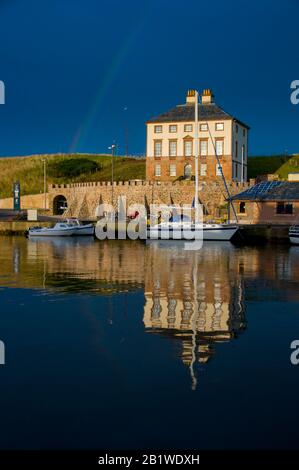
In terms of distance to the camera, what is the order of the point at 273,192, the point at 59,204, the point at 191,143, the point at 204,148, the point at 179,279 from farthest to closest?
the point at 59,204 → the point at 191,143 → the point at 204,148 → the point at 273,192 → the point at 179,279

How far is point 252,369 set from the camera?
11.7 meters

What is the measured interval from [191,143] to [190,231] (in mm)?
25851

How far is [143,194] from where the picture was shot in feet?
237

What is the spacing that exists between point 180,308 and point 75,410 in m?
8.67

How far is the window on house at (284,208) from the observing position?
56.2 m

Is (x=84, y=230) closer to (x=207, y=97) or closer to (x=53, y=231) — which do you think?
(x=53, y=231)

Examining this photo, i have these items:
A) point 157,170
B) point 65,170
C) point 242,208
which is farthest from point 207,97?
point 65,170

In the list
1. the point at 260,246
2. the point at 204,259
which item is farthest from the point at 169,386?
the point at 260,246

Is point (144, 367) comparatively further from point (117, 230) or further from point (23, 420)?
point (117, 230)

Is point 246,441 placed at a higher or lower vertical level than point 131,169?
lower

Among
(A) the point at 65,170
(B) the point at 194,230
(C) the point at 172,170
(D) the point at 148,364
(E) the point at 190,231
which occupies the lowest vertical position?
(D) the point at 148,364

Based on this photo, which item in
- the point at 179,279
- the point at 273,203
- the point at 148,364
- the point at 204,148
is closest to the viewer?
the point at 148,364

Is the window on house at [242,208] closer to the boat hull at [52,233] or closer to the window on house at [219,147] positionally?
the window on house at [219,147]

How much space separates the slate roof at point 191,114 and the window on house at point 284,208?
20.2 meters
